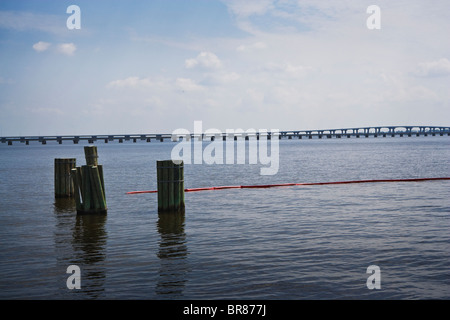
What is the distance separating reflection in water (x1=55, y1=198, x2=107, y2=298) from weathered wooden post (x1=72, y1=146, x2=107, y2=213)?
1.24 ft

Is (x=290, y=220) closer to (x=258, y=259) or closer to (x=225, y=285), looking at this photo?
(x=258, y=259)

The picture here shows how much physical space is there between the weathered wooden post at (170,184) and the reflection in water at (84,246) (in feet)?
7.96

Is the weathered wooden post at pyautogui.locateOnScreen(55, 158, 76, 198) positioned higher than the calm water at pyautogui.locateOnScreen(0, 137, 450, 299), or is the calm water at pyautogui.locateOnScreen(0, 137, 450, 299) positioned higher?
the weathered wooden post at pyautogui.locateOnScreen(55, 158, 76, 198)

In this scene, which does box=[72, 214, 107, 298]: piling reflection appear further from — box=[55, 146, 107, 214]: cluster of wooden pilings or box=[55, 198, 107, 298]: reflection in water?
box=[55, 146, 107, 214]: cluster of wooden pilings

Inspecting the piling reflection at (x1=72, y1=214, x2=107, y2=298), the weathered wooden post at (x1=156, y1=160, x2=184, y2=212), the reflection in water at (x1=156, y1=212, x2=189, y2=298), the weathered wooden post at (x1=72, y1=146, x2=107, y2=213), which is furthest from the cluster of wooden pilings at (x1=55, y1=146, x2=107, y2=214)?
the reflection in water at (x1=156, y1=212, x2=189, y2=298)

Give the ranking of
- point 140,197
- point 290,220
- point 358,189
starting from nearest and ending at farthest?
point 290,220
point 140,197
point 358,189

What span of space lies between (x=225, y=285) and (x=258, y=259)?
2322 millimetres

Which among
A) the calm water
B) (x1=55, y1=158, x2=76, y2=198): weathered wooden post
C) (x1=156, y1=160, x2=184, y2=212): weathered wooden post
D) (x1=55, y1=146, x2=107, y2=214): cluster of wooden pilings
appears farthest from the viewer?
(x1=55, y1=158, x2=76, y2=198): weathered wooden post

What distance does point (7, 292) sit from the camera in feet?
33.9

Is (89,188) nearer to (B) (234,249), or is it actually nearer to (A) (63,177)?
(A) (63,177)

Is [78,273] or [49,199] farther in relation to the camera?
[49,199]

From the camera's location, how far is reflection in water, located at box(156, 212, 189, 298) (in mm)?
10553

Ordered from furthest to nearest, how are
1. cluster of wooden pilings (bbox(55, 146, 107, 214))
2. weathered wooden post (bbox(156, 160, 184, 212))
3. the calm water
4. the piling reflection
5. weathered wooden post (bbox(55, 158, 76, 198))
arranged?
weathered wooden post (bbox(55, 158, 76, 198)) < weathered wooden post (bbox(156, 160, 184, 212)) < cluster of wooden pilings (bbox(55, 146, 107, 214)) < the piling reflection < the calm water
